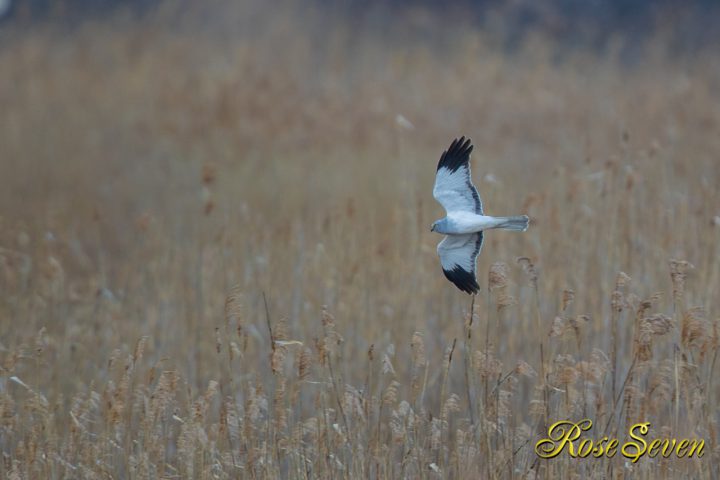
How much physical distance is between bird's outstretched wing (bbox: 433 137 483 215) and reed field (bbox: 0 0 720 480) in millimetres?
299

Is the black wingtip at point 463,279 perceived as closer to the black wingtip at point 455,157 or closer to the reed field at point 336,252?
the reed field at point 336,252

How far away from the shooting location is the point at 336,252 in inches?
194

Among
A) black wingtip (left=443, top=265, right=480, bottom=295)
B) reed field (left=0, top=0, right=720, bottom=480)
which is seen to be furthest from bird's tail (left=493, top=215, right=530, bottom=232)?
black wingtip (left=443, top=265, right=480, bottom=295)

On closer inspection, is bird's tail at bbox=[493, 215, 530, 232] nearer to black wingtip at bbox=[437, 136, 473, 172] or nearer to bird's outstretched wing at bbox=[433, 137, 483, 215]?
bird's outstretched wing at bbox=[433, 137, 483, 215]

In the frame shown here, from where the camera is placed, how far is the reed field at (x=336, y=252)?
10.7ft

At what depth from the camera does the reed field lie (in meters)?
3.27

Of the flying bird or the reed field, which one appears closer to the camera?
the reed field

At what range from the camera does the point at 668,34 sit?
11.4 metres

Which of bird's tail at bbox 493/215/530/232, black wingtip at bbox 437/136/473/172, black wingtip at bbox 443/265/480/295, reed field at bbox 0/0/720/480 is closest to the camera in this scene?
bird's tail at bbox 493/215/530/232

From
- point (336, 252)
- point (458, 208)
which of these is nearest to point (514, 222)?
point (458, 208)

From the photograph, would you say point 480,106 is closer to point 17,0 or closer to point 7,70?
point 7,70

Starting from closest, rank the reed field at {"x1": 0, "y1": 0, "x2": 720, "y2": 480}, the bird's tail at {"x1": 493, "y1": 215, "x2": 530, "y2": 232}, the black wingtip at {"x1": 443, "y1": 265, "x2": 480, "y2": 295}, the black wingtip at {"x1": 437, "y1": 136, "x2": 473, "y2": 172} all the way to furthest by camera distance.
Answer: the bird's tail at {"x1": 493, "y1": 215, "x2": 530, "y2": 232}
the reed field at {"x1": 0, "y1": 0, "x2": 720, "y2": 480}
the black wingtip at {"x1": 443, "y1": 265, "x2": 480, "y2": 295}
the black wingtip at {"x1": 437, "y1": 136, "x2": 473, "y2": 172}

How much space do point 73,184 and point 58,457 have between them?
490 centimetres

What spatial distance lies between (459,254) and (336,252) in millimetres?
1507
